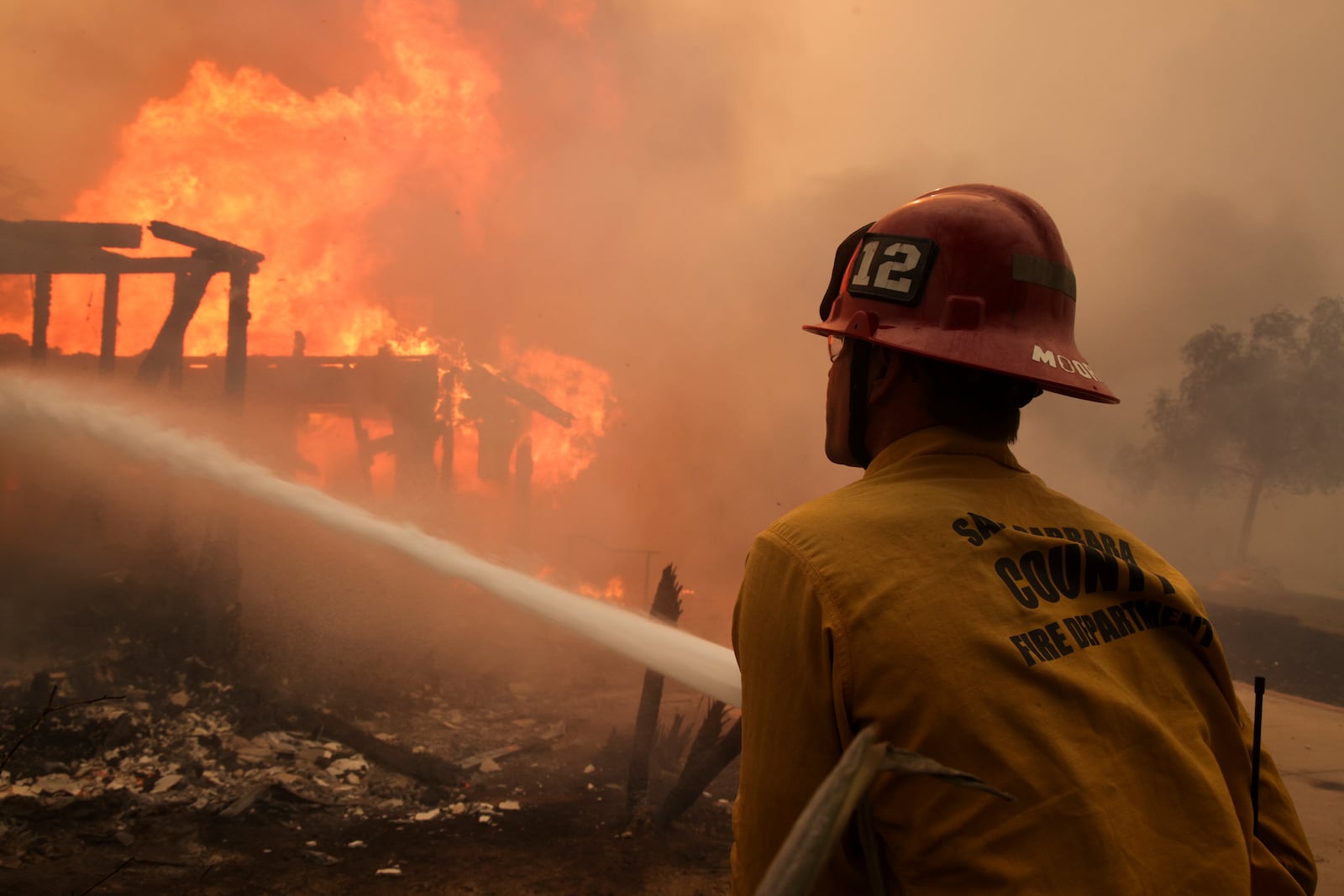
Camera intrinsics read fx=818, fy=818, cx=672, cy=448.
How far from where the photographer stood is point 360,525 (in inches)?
A: 291

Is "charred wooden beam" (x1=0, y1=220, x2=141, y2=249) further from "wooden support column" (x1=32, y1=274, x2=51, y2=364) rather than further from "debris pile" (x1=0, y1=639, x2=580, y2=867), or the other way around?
"debris pile" (x1=0, y1=639, x2=580, y2=867)

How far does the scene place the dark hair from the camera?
5.25ft

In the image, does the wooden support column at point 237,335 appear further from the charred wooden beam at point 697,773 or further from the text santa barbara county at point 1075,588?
the text santa barbara county at point 1075,588

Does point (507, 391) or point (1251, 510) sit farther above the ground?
point (507, 391)

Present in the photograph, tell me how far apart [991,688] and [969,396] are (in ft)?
2.27

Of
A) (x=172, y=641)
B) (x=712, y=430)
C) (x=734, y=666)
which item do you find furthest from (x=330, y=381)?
(x=712, y=430)

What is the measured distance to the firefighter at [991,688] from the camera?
1.09 metres

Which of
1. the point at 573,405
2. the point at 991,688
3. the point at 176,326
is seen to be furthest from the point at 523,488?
the point at 991,688

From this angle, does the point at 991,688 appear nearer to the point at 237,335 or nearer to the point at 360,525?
the point at 360,525

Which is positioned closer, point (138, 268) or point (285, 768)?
point (285, 768)

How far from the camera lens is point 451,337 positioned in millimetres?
20031

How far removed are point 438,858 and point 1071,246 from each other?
25873mm

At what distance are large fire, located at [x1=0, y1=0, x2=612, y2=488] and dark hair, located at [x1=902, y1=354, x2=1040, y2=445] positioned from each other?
14437 mm

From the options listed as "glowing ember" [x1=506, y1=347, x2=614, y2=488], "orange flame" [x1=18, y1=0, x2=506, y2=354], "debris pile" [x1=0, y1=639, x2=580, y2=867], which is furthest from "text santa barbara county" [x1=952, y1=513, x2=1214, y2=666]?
"glowing ember" [x1=506, y1=347, x2=614, y2=488]
